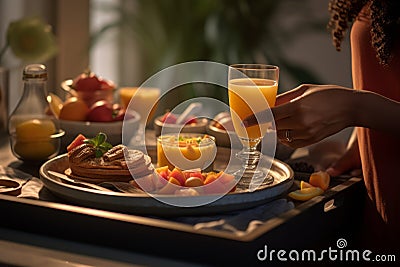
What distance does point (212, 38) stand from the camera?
4.12 m

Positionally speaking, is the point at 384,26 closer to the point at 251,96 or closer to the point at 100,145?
the point at 251,96

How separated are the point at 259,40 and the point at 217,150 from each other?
2321 millimetres

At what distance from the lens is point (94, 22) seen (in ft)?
14.0

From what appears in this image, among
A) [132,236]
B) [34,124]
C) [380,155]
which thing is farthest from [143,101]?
[132,236]

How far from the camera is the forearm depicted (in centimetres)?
155

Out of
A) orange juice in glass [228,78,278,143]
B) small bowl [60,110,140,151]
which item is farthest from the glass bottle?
orange juice in glass [228,78,278,143]

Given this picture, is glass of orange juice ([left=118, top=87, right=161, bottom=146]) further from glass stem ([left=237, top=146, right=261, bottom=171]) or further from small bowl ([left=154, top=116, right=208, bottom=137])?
glass stem ([left=237, top=146, right=261, bottom=171])

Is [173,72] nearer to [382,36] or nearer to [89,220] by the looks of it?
[382,36]

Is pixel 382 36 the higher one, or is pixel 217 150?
pixel 382 36

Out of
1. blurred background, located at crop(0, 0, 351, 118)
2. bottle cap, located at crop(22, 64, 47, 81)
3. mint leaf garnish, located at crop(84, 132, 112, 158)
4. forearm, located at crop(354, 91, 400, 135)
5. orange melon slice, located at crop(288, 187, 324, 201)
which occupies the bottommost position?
blurred background, located at crop(0, 0, 351, 118)

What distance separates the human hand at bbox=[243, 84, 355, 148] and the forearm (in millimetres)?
18

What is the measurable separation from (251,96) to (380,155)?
1.10 feet

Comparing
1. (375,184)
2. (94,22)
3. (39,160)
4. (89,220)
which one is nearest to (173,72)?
(94,22)

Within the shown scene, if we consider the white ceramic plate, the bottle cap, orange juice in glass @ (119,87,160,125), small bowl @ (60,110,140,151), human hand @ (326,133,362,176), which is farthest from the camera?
orange juice in glass @ (119,87,160,125)
